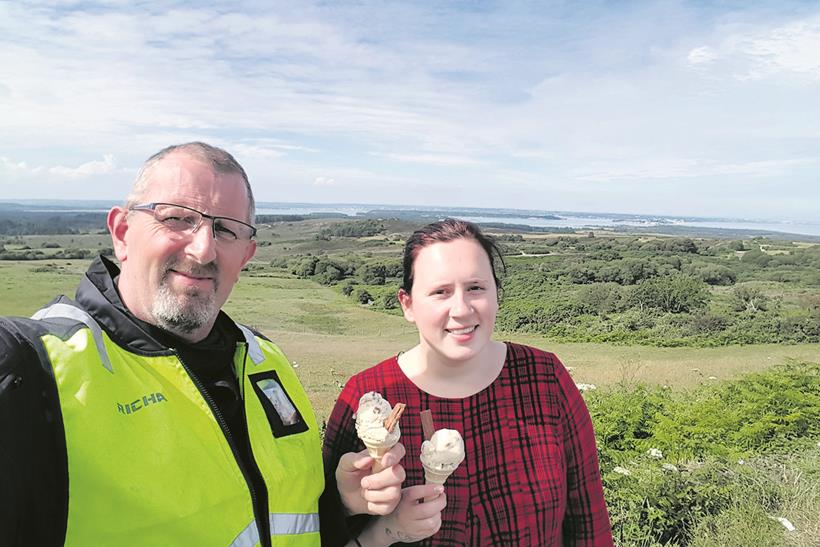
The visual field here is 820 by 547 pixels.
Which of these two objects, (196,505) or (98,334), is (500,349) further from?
(98,334)

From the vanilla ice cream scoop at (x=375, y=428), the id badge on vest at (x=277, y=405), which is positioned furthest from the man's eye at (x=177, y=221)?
the vanilla ice cream scoop at (x=375, y=428)

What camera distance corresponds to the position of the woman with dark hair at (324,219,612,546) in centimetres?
218

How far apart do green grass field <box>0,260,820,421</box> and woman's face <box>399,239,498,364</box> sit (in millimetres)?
1967

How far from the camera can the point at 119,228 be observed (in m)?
→ 1.94

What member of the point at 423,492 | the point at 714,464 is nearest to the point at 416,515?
the point at 423,492

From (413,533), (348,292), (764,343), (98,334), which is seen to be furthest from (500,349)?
(348,292)

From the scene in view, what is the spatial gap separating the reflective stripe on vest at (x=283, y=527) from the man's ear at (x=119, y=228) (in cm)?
96

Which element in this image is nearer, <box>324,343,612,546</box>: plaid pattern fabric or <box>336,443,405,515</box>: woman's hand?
<box>336,443,405,515</box>: woman's hand

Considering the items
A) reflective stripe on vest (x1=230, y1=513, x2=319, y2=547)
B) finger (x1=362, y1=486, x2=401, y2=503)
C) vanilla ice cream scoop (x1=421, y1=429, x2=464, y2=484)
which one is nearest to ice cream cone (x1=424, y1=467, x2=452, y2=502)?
vanilla ice cream scoop (x1=421, y1=429, x2=464, y2=484)

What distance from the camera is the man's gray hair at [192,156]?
1932 millimetres

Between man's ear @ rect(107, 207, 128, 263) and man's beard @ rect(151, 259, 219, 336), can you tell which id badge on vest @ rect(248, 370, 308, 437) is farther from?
man's ear @ rect(107, 207, 128, 263)

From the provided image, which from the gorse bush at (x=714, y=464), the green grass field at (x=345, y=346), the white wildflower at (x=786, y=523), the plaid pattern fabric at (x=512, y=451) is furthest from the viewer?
the green grass field at (x=345, y=346)

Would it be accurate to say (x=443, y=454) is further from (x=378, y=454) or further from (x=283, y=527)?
(x=283, y=527)

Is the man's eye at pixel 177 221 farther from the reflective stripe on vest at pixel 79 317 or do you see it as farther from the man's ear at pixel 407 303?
the man's ear at pixel 407 303
